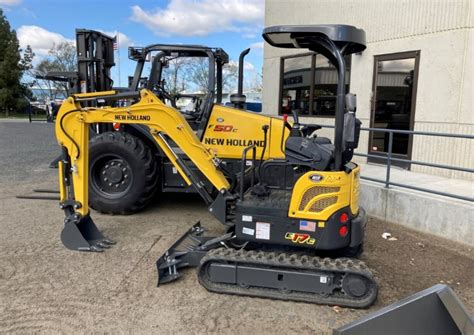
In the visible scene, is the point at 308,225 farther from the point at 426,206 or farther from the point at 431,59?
the point at 431,59

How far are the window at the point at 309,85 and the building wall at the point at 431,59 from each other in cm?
75

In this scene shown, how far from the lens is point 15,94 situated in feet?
141

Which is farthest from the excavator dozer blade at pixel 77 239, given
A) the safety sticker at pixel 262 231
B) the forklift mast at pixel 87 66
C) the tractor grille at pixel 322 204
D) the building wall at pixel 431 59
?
the building wall at pixel 431 59

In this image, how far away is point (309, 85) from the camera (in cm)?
1102

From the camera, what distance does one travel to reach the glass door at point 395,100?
8.68 metres

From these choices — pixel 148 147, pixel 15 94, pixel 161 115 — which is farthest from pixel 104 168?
pixel 15 94

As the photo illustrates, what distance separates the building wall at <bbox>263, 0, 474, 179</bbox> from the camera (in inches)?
299

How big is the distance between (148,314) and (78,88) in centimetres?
488

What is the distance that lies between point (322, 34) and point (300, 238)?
6.34ft

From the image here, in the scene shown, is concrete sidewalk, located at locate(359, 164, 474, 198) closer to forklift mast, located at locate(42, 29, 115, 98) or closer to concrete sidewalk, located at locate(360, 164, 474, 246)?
concrete sidewalk, located at locate(360, 164, 474, 246)

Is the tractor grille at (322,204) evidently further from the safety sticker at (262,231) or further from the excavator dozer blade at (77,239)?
the excavator dozer blade at (77,239)

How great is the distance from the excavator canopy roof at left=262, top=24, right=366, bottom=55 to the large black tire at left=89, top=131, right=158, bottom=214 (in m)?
3.13

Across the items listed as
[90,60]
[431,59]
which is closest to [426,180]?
[431,59]

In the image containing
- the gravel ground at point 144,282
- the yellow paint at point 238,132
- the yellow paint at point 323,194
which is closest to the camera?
the gravel ground at point 144,282
